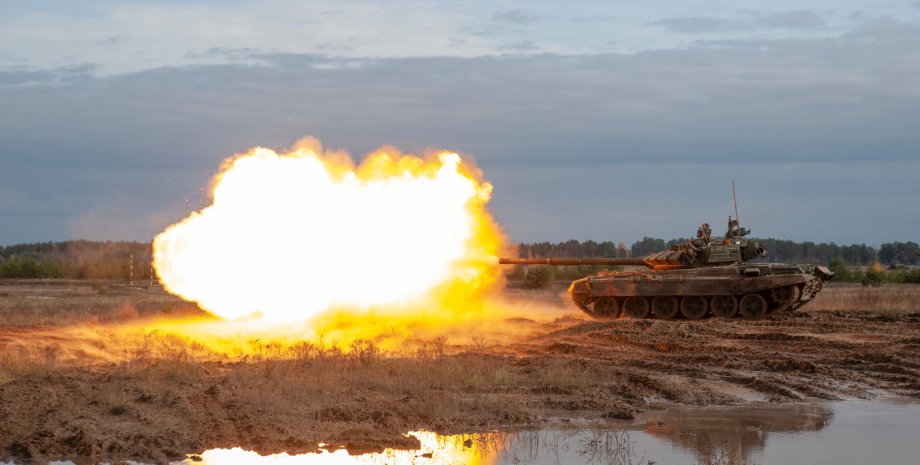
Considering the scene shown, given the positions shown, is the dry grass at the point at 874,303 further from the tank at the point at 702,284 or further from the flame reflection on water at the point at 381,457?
the flame reflection on water at the point at 381,457

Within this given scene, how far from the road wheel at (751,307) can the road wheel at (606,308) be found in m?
3.67

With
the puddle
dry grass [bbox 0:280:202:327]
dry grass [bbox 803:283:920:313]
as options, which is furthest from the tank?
the puddle

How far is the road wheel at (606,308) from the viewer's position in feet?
116

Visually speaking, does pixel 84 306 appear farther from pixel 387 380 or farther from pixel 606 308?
pixel 387 380

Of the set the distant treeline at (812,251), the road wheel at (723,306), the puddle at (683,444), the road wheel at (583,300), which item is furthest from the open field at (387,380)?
the distant treeline at (812,251)

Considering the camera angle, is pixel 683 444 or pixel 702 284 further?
pixel 702 284

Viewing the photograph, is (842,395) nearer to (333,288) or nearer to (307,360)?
(307,360)

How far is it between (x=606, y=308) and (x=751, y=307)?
170 inches

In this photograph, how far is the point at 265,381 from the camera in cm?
1875

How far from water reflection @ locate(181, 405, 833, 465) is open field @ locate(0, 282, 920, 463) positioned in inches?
20.1

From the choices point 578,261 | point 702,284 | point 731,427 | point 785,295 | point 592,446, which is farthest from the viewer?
point 578,261

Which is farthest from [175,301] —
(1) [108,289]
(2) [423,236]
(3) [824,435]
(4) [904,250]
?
(4) [904,250]

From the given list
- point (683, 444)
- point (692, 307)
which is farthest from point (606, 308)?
point (683, 444)

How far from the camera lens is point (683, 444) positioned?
14930 millimetres
